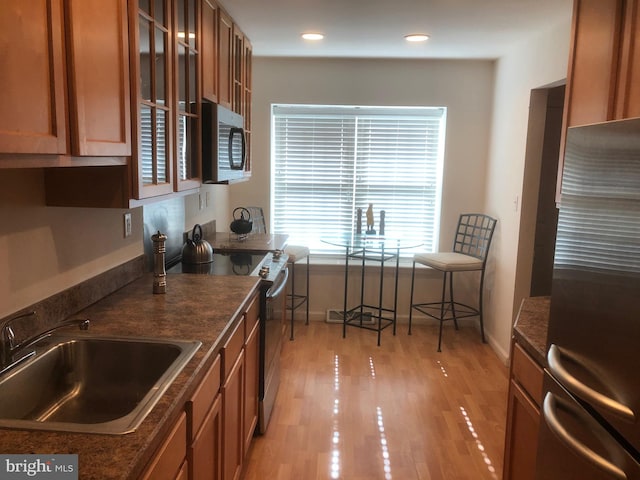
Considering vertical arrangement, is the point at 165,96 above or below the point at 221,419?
above

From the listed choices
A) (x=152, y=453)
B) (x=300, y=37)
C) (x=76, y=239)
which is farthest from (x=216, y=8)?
(x=152, y=453)

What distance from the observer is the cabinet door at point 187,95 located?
207 centimetres

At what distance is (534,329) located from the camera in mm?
1832

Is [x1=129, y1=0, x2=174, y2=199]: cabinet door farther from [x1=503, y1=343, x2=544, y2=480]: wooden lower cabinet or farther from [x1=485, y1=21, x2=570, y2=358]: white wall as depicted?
[x1=485, y1=21, x2=570, y2=358]: white wall

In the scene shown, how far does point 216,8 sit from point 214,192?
5.48 ft

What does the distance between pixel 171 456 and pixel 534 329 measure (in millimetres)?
1325

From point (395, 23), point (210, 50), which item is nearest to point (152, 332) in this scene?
point (210, 50)

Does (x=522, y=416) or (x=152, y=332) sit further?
(x=522, y=416)

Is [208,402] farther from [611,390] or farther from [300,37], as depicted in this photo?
[300,37]

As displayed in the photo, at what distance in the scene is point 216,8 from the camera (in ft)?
8.66

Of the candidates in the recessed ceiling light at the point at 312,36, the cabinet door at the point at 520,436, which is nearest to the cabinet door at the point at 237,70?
the recessed ceiling light at the point at 312,36

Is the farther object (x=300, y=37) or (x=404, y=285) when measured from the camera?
(x=404, y=285)

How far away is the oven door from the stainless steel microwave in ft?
2.12

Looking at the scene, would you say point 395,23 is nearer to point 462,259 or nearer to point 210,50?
point 210,50
